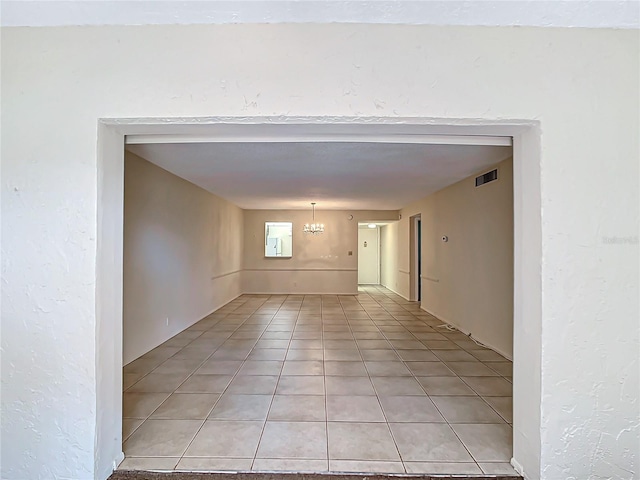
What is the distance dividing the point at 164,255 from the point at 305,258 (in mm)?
5242

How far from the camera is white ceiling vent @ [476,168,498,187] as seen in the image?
13.8ft

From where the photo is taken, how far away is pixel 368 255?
1254cm

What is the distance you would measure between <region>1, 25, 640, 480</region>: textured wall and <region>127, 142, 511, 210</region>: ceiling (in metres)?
1.03

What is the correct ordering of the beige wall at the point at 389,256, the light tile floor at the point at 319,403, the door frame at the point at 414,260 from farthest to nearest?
the beige wall at the point at 389,256, the door frame at the point at 414,260, the light tile floor at the point at 319,403

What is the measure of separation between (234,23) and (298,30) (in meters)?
0.34

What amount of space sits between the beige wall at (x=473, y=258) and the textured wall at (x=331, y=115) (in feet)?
7.19

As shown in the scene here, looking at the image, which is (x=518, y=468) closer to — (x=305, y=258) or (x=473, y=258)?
(x=473, y=258)

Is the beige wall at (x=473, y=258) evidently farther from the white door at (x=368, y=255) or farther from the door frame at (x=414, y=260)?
the white door at (x=368, y=255)

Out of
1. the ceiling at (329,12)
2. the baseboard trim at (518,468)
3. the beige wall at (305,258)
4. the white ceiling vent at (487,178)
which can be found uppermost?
the ceiling at (329,12)

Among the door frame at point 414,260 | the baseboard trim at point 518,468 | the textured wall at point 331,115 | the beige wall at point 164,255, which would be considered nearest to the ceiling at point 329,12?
the textured wall at point 331,115

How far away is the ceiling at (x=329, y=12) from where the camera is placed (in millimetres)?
1630

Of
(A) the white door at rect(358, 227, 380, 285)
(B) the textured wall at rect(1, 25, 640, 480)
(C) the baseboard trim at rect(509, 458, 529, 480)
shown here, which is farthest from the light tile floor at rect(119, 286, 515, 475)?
(A) the white door at rect(358, 227, 380, 285)

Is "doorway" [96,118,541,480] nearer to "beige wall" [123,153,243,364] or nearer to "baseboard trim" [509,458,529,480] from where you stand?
"baseboard trim" [509,458,529,480]

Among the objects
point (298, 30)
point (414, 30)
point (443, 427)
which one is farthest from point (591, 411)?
point (298, 30)
